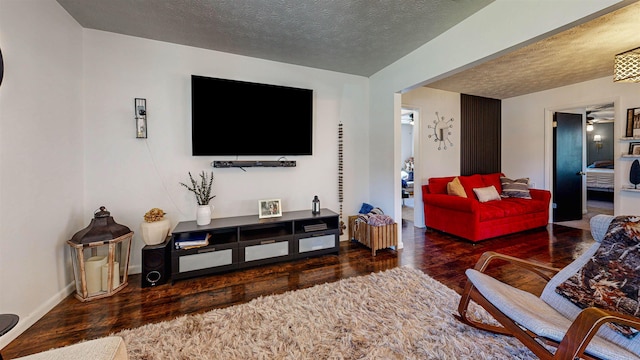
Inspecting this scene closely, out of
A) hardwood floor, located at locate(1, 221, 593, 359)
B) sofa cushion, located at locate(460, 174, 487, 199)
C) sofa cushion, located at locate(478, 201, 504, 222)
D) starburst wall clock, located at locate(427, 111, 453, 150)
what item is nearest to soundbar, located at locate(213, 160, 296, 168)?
hardwood floor, located at locate(1, 221, 593, 359)

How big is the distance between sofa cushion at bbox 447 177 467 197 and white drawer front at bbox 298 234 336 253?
227 cm

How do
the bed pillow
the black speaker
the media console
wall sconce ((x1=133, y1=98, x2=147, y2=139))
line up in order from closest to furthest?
1. the black speaker
2. the media console
3. wall sconce ((x1=133, y1=98, x2=147, y2=139))
4. the bed pillow

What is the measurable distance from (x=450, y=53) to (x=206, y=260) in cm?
316

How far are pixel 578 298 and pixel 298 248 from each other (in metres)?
2.27

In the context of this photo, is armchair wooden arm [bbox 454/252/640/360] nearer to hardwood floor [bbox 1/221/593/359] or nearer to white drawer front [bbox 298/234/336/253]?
hardwood floor [bbox 1/221/593/359]

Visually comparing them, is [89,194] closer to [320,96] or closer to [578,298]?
[320,96]

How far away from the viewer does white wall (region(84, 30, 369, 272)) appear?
2.50 metres

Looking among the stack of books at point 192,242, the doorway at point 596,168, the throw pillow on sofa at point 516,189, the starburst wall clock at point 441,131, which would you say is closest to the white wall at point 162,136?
the stack of books at point 192,242

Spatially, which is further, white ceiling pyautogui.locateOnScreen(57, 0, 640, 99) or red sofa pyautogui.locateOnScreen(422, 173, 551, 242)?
red sofa pyautogui.locateOnScreen(422, 173, 551, 242)

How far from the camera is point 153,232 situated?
2.40 metres

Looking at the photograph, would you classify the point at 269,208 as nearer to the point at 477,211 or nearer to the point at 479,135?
the point at 477,211

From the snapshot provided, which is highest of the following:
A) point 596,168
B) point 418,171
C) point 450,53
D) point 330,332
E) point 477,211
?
point 450,53

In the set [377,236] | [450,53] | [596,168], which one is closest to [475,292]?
[377,236]

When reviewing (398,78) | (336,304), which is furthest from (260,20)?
(336,304)
